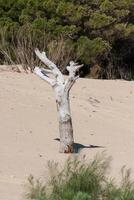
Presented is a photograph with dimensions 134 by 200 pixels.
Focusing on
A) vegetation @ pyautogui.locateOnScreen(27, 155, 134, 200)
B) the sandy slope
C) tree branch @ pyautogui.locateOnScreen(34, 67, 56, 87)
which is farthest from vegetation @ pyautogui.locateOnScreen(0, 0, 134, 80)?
vegetation @ pyautogui.locateOnScreen(27, 155, 134, 200)

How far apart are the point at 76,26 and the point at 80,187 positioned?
49.3 feet

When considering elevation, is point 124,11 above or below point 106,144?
above

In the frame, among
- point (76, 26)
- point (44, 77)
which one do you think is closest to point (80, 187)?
point (44, 77)

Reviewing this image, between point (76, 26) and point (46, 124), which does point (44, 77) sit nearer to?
point (46, 124)

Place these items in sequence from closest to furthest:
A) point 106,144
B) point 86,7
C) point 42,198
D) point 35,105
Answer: point 42,198
point 106,144
point 35,105
point 86,7

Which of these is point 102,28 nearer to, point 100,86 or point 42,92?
point 100,86

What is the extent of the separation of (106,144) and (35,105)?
2689mm

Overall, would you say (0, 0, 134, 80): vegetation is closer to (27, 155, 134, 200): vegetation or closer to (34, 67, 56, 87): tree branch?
(34, 67, 56, 87): tree branch

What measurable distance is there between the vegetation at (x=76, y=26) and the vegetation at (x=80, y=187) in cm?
1200

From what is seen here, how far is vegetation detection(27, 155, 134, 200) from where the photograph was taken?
22.6ft

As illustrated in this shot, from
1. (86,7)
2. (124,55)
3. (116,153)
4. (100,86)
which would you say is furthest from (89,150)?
(124,55)

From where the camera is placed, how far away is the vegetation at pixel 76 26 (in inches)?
793

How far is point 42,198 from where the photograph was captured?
6.79 m

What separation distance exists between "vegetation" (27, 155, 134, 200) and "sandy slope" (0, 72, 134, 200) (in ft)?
1.27
